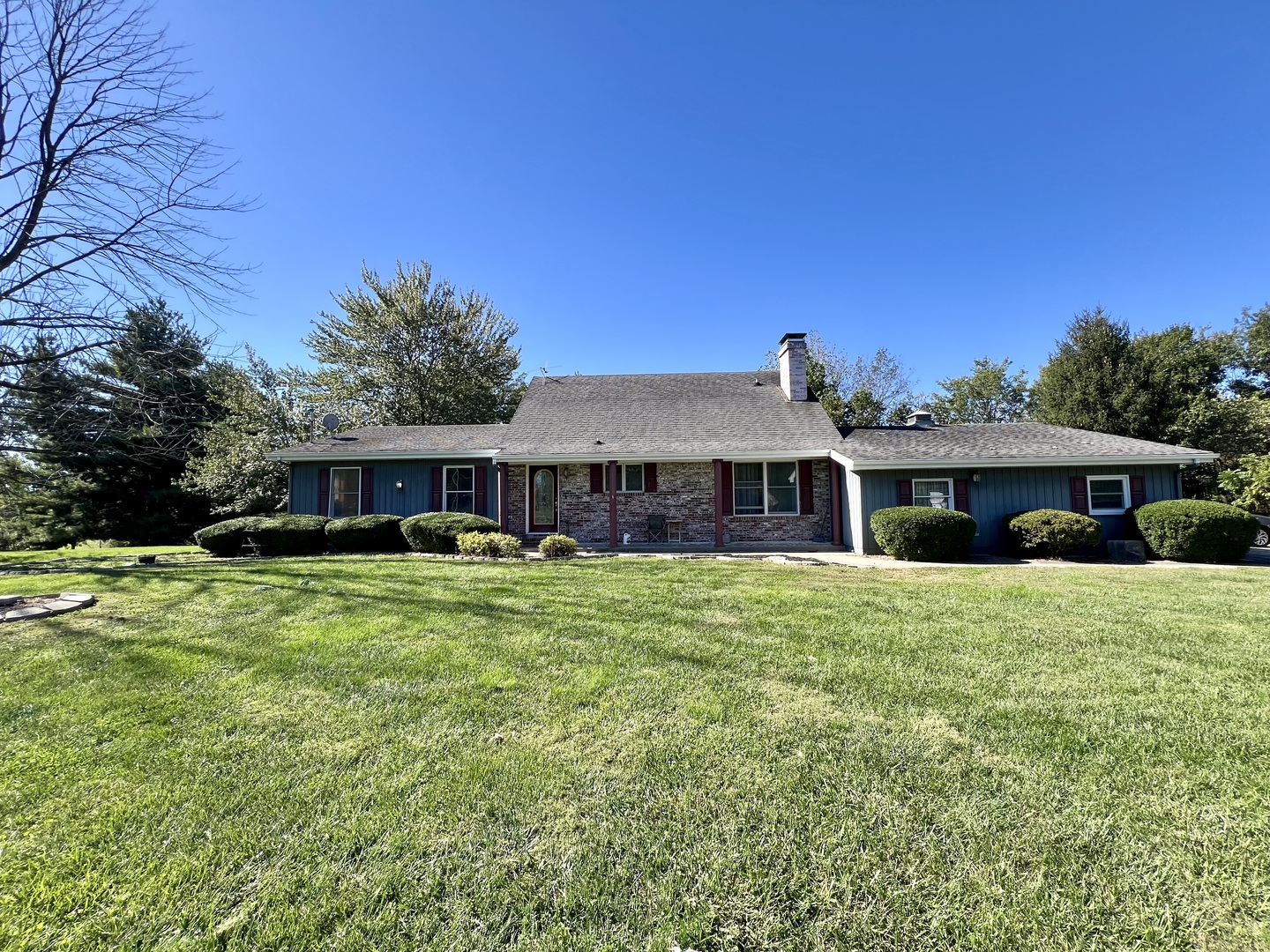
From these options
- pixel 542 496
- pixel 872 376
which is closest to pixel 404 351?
pixel 542 496

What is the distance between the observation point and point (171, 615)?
5516 millimetres

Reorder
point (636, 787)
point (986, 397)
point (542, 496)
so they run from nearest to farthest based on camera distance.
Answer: point (636, 787) → point (542, 496) → point (986, 397)

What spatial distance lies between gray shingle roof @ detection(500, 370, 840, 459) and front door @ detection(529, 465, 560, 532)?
0.88 m

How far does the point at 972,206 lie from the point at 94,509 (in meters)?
33.7

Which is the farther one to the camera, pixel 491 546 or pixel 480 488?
pixel 480 488

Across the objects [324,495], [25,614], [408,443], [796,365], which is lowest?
[25,614]

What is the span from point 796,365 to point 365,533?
13.0 m

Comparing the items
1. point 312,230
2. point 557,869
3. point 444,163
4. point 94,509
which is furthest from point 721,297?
point 94,509

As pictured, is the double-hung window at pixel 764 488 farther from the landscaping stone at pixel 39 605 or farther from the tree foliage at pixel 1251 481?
the tree foliage at pixel 1251 481

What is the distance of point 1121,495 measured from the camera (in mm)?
11727

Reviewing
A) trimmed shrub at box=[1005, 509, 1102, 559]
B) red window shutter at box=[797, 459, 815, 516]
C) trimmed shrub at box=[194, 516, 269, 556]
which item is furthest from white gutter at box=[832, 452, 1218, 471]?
trimmed shrub at box=[194, 516, 269, 556]

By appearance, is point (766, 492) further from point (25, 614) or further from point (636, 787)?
point (25, 614)

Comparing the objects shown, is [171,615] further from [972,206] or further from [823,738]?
[972,206]

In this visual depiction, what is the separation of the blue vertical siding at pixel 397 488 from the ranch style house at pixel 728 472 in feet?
0.11
